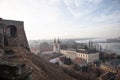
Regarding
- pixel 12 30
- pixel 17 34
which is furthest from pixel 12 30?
pixel 17 34

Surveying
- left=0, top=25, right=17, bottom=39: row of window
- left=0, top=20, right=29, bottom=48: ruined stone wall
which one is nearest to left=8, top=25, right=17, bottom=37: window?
left=0, top=25, right=17, bottom=39: row of window

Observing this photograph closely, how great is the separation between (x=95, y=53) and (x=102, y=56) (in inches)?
103

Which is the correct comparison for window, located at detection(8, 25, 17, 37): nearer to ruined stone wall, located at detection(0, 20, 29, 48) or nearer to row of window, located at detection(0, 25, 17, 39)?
row of window, located at detection(0, 25, 17, 39)

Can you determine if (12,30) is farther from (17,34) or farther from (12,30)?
(17,34)

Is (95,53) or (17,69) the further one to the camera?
(95,53)

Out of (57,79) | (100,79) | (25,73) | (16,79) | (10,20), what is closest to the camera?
(16,79)

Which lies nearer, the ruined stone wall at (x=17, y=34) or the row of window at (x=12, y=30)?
the ruined stone wall at (x=17, y=34)

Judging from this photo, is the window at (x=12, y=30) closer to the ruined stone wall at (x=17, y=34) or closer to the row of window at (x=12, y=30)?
the row of window at (x=12, y=30)

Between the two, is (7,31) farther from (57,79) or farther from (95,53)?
(95,53)

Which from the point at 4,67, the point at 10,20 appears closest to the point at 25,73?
the point at 4,67

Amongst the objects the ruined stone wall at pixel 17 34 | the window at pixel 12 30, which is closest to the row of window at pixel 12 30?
the window at pixel 12 30

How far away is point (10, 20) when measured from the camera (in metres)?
10.3

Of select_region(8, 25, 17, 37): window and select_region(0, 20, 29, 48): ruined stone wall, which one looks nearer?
select_region(0, 20, 29, 48): ruined stone wall

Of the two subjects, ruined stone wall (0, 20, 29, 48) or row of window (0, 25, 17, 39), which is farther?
row of window (0, 25, 17, 39)
